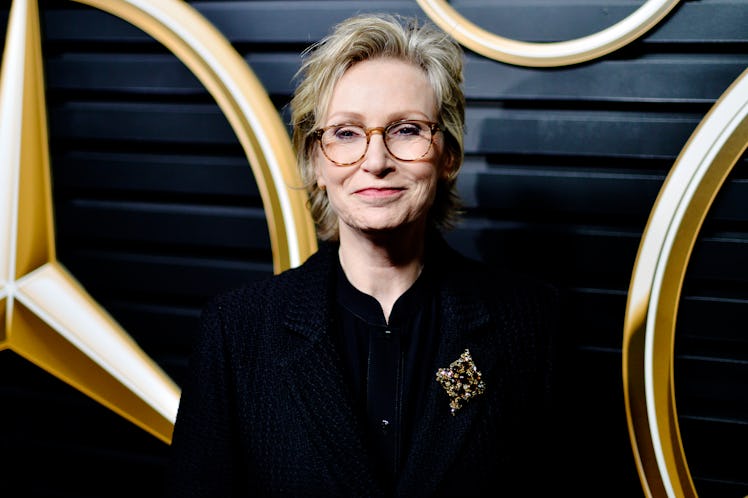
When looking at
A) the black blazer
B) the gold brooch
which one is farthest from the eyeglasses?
the gold brooch

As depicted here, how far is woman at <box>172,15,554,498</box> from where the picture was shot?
1.25 m

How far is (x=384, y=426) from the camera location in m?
1.28

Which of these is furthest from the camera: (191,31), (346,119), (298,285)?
(191,31)

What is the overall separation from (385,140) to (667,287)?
74 cm

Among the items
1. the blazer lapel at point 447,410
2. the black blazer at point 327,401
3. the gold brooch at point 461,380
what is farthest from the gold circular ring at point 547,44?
the gold brooch at point 461,380

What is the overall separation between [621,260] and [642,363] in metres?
0.23

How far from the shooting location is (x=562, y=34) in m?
1.60

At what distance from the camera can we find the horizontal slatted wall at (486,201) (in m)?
1.57

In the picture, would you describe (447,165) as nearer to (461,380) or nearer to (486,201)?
(486,201)

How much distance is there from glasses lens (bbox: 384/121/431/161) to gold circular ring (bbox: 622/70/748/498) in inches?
23.4

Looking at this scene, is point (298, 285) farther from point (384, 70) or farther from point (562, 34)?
point (562, 34)

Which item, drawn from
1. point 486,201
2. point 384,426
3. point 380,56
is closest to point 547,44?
point 486,201

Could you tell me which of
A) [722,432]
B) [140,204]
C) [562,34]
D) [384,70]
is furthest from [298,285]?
[722,432]

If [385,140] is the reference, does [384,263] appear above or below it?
below
